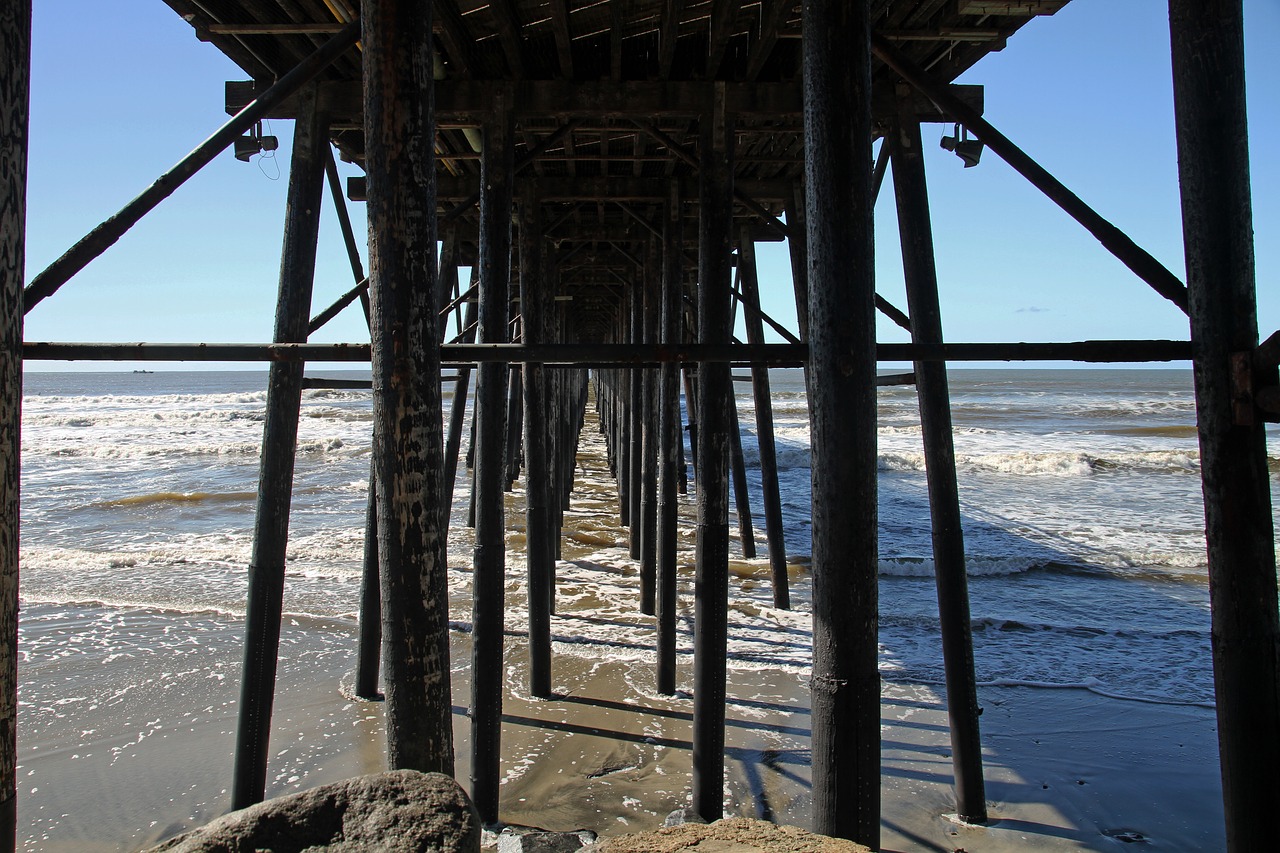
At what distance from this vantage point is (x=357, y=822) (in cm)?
165

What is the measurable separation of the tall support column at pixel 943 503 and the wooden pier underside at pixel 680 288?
1 centimetres

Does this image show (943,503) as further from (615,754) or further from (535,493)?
(535,493)

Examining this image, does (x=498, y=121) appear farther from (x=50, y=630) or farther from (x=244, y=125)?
(x=50, y=630)

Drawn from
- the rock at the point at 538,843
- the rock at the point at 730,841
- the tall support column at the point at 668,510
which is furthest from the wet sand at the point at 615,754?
the rock at the point at 730,841

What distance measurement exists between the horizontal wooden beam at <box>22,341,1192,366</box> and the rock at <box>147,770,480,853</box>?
48.8 inches

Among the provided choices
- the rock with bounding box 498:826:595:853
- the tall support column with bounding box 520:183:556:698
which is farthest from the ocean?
the rock with bounding box 498:826:595:853

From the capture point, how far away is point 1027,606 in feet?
26.6

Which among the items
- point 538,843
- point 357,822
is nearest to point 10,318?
point 357,822

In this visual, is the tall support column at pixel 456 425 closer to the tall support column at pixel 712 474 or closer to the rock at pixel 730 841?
the tall support column at pixel 712 474

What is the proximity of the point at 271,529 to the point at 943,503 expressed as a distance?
117 inches

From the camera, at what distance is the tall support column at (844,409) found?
202cm

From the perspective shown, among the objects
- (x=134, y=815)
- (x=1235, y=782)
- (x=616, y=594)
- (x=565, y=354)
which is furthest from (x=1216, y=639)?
(x=616, y=594)

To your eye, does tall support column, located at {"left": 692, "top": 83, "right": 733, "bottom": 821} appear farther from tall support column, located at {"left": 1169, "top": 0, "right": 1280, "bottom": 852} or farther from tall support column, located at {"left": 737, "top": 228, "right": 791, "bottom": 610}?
tall support column, located at {"left": 737, "top": 228, "right": 791, "bottom": 610}

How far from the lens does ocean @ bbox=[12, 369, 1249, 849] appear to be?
15.5ft
